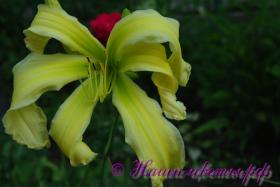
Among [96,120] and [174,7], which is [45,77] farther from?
[174,7]

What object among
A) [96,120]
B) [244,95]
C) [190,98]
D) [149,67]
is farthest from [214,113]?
[149,67]

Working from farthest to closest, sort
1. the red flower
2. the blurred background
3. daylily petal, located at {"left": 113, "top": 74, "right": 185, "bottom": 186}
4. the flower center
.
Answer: the blurred background
the red flower
the flower center
daylily petal, located at {"left": 113, "top": 74, "right": 185, "bottom": 186}

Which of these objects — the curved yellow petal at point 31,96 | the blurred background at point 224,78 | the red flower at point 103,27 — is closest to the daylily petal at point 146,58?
the curved yellow petal at point 31,96

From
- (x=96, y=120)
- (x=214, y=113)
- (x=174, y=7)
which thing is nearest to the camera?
(x=96, y=120)

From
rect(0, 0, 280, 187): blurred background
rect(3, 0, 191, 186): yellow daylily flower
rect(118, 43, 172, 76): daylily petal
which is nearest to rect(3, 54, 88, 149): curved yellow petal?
rect(3, 0, 191, 186): yellow daylily flower

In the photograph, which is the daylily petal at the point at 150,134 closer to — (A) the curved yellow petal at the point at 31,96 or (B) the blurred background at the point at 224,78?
(A) the curved yellow petal at the point at 31,96

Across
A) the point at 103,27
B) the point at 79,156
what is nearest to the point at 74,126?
the point at 79,156

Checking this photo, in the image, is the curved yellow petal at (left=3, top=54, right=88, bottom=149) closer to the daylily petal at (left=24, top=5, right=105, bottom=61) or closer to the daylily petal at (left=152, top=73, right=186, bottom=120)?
the daylily petal at (left=24, top=5, right=105, bottom=61)
